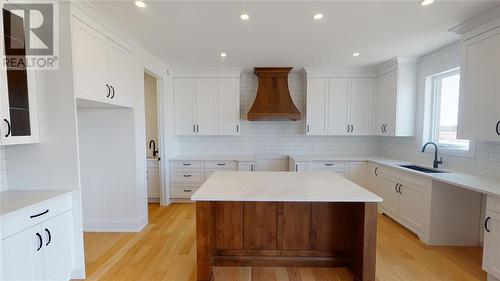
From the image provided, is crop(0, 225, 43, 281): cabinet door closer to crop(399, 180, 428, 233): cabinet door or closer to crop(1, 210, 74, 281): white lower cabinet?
crop(1, 210, 74, 281): white lower cabinet

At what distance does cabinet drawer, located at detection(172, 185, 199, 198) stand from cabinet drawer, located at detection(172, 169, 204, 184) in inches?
3.8

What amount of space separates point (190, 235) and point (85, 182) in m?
1.60

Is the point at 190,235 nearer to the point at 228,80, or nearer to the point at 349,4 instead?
the point at 228,80

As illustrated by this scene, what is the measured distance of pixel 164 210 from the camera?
3949mm

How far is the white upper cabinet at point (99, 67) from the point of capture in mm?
2096

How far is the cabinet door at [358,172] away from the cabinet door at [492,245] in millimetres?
2086

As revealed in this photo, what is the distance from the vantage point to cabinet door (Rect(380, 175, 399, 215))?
11.0ft

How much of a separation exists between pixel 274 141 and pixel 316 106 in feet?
3.61

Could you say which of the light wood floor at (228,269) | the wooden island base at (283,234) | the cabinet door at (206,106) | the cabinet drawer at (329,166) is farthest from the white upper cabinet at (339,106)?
the wooden island base at (283,234)

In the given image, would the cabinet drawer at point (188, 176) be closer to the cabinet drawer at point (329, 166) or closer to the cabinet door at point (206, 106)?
the cabinet door at point (206, 106)

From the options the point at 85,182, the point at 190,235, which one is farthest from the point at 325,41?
the point at 85,182

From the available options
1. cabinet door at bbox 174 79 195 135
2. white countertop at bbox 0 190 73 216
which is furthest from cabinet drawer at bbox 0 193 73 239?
cabinet door at bbox 174 79 195 135

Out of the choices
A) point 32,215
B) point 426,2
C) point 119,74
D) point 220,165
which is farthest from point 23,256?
point 426,2

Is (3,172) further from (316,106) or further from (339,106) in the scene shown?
(339,106)
